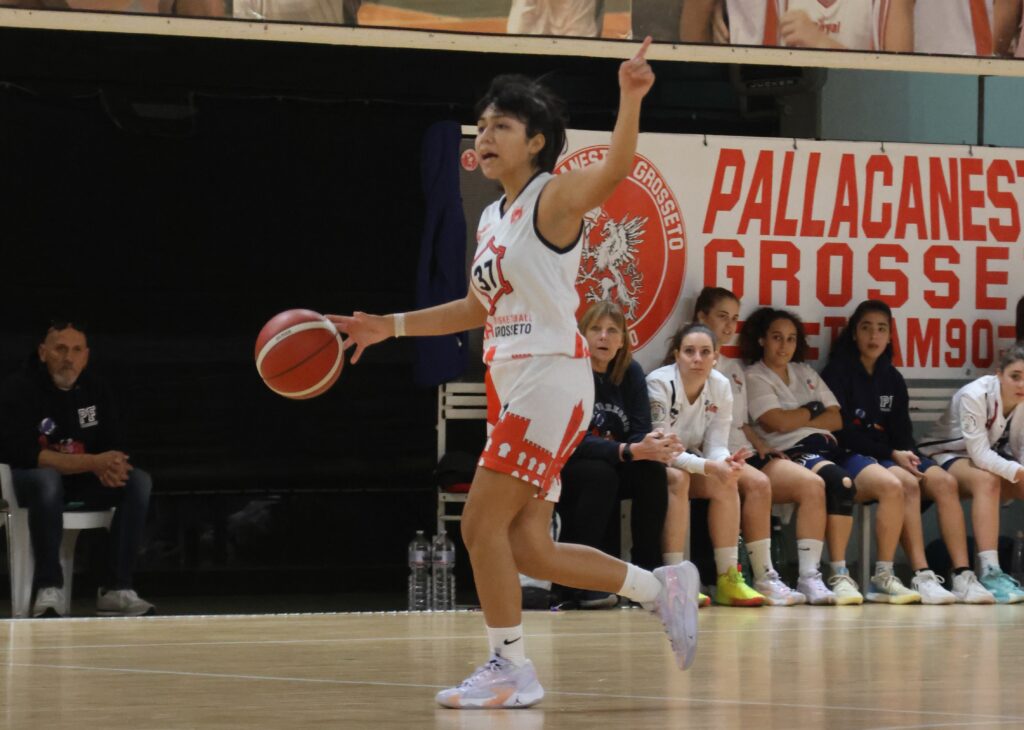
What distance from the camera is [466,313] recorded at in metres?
4.21

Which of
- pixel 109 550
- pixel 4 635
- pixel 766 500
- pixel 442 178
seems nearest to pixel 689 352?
pixel 766 500

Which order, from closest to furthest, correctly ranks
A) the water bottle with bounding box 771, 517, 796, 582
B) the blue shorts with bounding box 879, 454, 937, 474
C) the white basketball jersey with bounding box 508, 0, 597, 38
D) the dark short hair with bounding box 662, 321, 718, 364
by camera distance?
the white basketball jersey with bounding box 508, 0, 597, 38, the dark short hair with bounding box 662, 321, 718, 364, the blue shorts with bounding box 879, 454, 937, 474, the water bottle with bounding box 771, 517, 796, 582

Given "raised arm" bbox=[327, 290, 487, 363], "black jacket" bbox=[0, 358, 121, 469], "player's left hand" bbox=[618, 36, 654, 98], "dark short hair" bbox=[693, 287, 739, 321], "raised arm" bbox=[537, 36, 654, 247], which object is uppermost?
"player's left hand" bbox=[618, 36, 654, 98]

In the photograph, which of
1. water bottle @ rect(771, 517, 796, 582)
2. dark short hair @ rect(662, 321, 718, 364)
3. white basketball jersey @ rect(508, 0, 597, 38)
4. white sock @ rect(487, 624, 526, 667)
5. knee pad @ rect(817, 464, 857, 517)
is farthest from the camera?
water bottle @ rect(771, 517, 796, 582)

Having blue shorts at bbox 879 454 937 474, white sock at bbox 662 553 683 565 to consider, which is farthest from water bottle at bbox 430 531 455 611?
blue shorts at bbox 879 454 937 474

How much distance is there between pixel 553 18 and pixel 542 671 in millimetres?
3412

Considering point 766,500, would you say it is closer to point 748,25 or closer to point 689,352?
point 689,352

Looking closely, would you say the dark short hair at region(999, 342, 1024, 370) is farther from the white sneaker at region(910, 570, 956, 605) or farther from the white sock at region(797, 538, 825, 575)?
the white sock at region(797, 538, 825, 575)

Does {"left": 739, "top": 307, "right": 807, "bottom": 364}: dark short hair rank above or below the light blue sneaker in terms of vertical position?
above

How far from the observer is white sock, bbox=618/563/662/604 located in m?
4.15

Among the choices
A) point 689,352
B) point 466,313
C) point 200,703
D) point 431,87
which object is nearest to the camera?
point 200,703

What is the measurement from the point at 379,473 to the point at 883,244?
9.74 feet

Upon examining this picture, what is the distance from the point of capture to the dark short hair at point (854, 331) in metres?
8.10

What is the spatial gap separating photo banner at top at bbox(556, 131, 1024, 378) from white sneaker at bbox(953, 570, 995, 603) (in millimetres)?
1196
